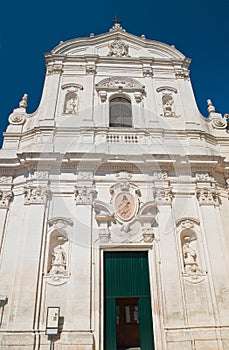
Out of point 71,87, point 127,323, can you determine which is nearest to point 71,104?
point 71,87

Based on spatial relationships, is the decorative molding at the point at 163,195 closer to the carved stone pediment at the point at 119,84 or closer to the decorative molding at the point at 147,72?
the carved stone pediment at the point at 119,84

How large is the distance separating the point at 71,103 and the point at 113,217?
6.73 metres

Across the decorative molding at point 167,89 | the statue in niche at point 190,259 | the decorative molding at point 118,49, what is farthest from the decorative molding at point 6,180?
the decorative molding at point 118,49

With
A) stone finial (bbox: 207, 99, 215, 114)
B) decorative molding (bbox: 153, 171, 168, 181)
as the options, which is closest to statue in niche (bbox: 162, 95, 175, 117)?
stone finial (bbox: 207, 99, 215, 114)

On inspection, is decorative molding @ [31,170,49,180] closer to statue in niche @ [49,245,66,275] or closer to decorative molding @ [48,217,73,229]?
decorative molding @ [48,217,73,229]

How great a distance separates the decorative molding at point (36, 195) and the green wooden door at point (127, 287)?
321 cm

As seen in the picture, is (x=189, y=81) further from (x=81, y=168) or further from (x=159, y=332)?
(x=159, y=332)

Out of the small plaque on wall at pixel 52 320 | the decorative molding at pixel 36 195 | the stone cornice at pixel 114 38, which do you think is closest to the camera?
the small plaque on wall at pixel 52 320

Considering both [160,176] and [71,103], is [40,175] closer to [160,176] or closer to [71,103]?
[71,103]

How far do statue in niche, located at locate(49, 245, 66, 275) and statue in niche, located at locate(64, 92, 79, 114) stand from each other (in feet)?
22.7

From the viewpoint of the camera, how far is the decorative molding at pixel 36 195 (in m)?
11.7

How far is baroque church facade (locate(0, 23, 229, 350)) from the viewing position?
9.84 m

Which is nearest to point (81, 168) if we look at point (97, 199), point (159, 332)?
point (97, 199)

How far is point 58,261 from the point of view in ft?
35.6
